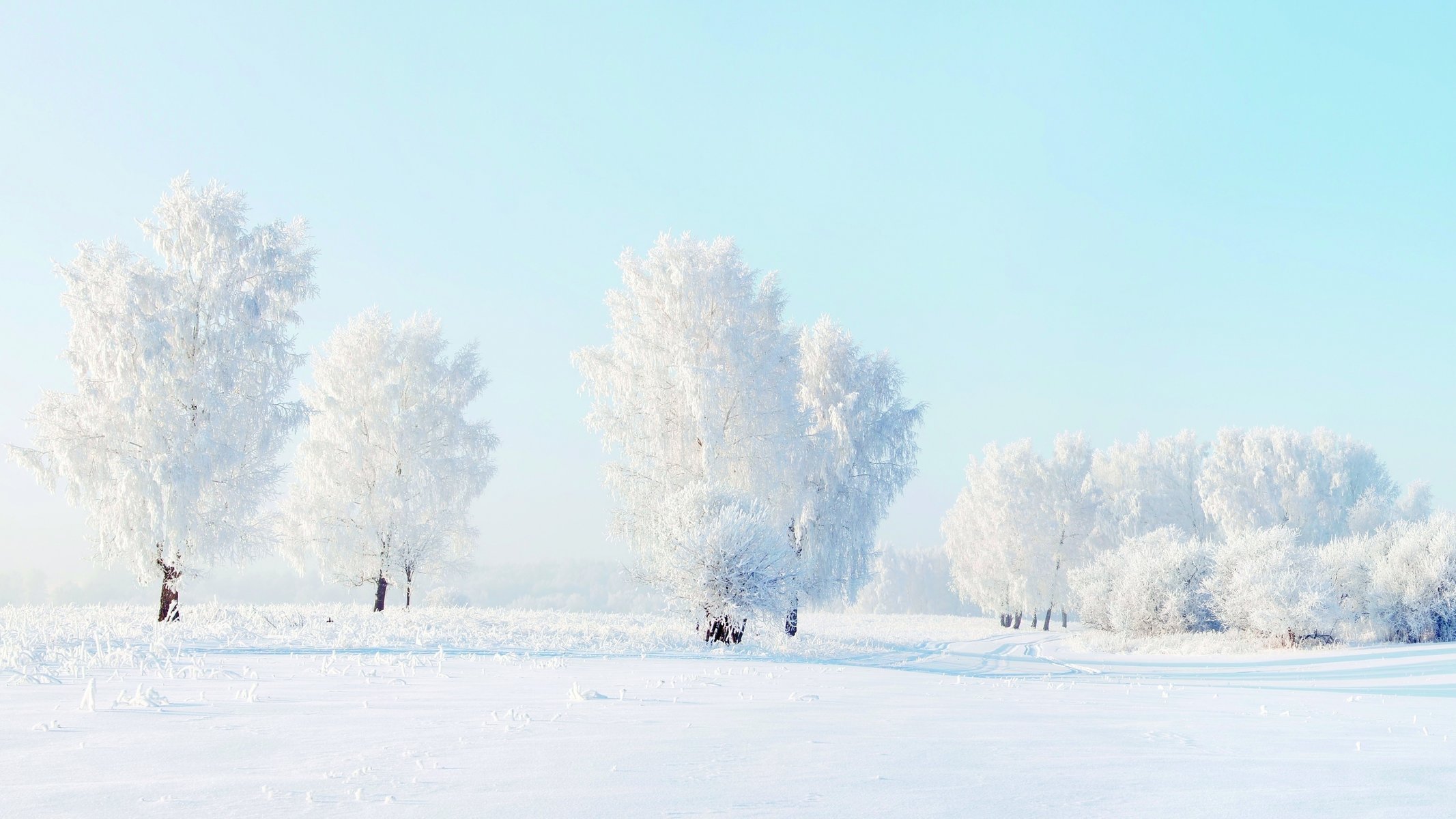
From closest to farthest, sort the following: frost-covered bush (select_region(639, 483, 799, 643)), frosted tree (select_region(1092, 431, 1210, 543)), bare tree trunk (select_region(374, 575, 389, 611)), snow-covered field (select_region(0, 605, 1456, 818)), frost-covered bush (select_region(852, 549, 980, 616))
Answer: snow-covered field (select_region(0, 605, 1456, 818)), frost-covered bush (select_region(639, 483, 799, 643)), bare tree trunk (select_region(374, 575, 389, 611)), frosted tree (select_region(1092, 431, 1210, 543)), frost-covered bush (select_region(852, 549, 980, 616))

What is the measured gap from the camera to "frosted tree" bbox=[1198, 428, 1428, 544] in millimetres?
48625

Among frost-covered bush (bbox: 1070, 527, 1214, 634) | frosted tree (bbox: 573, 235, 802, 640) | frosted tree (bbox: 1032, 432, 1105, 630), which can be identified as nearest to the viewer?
frosted tree (bbox: 573, 235, 802, 640)

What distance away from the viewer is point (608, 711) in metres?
5.36

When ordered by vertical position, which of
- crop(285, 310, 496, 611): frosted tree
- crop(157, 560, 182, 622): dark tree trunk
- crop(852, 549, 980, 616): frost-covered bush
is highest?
crop(285, 310, 496, 611): frosted tree

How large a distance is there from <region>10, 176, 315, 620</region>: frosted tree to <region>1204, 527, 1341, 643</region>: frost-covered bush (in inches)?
1072

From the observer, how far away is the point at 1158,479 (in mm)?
52625

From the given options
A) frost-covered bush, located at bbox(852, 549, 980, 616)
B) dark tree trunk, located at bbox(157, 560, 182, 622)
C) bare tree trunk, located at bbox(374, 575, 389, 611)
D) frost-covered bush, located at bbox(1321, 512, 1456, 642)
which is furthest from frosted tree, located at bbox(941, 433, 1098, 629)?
dark tree trunk, located at bbox(157, 560, 182, 622)

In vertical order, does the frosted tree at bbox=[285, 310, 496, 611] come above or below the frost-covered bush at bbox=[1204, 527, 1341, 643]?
above

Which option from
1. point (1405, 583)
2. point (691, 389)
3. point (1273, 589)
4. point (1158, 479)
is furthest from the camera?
point (1158, 479)

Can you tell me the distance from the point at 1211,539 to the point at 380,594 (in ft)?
151

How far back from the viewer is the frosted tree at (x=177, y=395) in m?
17.6

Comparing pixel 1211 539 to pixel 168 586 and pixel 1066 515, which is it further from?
pixel 168 586

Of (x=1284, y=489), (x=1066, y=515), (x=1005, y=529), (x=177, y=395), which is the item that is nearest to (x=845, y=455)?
(x=177, y=395)

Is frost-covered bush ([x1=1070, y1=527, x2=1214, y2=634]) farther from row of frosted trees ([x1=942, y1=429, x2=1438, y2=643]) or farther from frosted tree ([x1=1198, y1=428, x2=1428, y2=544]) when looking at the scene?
frosted tree ([x1=1198, y1=428, x2=1428, y2=544])
